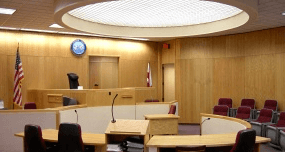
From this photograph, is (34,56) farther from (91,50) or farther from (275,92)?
(275,92)

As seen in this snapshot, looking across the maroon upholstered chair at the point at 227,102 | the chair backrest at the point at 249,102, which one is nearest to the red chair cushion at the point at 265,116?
the chair backrest at the point at 249,102

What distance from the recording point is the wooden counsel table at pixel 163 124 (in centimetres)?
866

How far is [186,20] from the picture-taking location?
10.9 meters

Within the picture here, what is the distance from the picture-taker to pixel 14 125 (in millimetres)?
6863


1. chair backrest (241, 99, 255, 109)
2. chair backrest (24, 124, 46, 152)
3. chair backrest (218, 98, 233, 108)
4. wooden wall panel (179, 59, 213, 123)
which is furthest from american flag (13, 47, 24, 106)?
chair backrest (241, 99, 255, 109)

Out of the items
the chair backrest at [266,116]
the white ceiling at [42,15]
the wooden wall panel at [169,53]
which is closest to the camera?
the white ceiling at [42,15]

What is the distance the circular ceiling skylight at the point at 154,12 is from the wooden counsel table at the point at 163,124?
3225 mm

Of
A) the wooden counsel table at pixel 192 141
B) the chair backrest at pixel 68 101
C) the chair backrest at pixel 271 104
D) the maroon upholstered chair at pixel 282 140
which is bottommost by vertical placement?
the maroon upholstered chair at pixel 282 140

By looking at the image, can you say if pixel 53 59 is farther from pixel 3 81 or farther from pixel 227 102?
pixel 227 102

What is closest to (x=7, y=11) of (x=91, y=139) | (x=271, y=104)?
(x=91, y=139)

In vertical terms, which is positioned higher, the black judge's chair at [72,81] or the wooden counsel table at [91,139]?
the black judge's chair at [72,81]

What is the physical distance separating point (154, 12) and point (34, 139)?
5899 mm

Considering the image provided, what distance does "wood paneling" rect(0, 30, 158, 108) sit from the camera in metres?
10.6

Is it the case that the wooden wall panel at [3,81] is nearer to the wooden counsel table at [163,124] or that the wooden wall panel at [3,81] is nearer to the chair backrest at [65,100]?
the chair backrest at [65,100]
